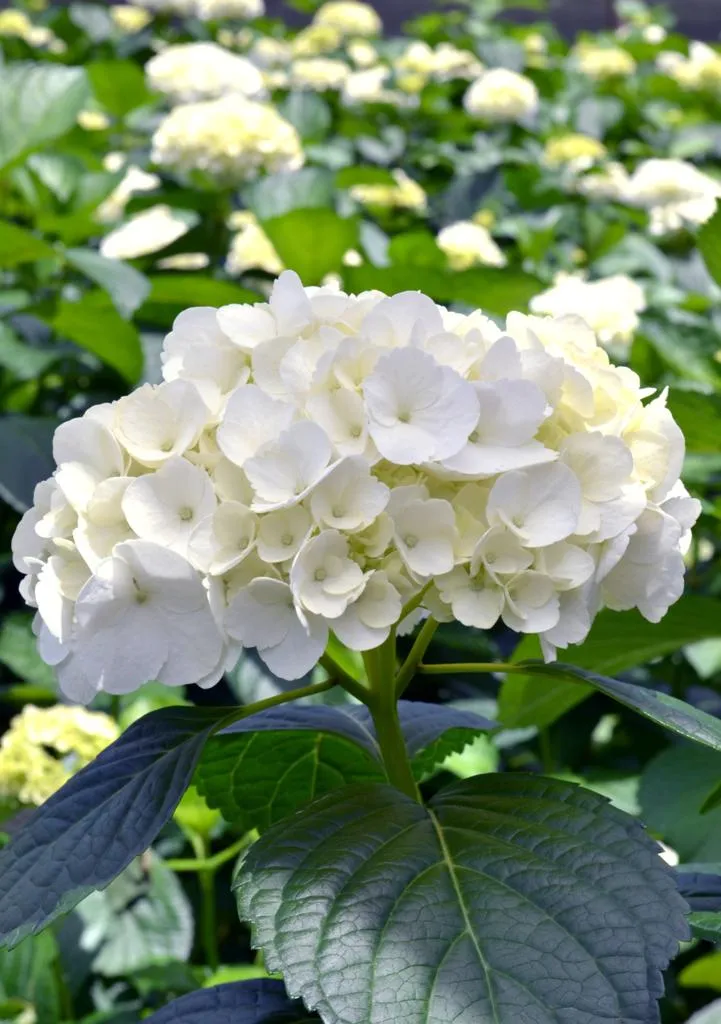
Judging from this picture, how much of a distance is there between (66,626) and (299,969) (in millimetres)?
243

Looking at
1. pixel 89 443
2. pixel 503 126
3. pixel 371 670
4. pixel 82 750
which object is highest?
pixel 89 443

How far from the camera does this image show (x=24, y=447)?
2.01 metres

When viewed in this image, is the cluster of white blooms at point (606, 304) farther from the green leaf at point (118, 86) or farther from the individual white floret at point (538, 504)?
the green leaf at point (118, 86)

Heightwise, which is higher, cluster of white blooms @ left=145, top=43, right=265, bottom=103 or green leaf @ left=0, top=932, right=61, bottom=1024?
green leaf @ left=0, top=932, right=61, bottom=1024

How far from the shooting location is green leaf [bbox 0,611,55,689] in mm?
2076

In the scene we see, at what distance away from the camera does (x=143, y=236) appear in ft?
8.41

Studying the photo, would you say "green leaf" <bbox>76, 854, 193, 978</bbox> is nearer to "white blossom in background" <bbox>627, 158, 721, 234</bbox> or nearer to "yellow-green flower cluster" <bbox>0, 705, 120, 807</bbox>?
"yellow-green flower cluster" <bbox>0, 705, 120, 807</bbox>

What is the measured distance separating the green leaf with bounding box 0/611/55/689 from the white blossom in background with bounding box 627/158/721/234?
161cm

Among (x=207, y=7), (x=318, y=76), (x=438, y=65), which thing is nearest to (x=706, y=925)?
(x=318, y=76)

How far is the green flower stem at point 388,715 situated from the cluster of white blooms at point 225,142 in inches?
76.4

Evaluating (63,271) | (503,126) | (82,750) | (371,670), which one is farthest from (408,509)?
(503,126)

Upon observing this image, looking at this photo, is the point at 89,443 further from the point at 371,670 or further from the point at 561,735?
the point at 561,735

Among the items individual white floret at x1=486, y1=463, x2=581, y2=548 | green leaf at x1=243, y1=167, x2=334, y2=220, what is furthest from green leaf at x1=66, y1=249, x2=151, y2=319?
individual white floret at x1=486, y1=463, x2=581, y2=548

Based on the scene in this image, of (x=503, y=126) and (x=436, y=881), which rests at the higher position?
(x=436, y=881)
